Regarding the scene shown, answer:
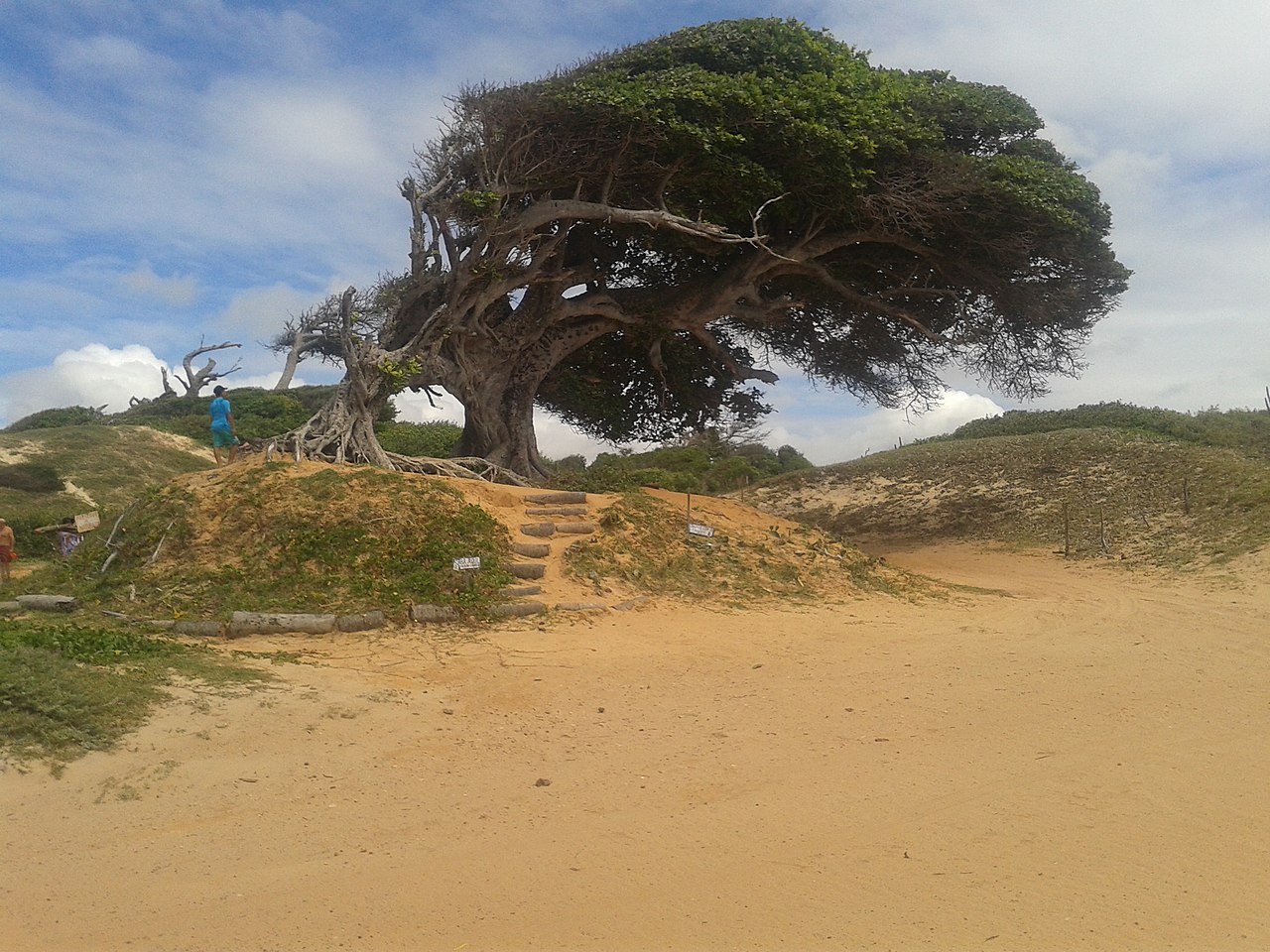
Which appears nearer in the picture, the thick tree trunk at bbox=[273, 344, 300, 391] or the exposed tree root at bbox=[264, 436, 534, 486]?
the exposed tree root at bbox=[264, 436, 534, 486]

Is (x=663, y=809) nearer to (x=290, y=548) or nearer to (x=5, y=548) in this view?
(x=290, y=548)

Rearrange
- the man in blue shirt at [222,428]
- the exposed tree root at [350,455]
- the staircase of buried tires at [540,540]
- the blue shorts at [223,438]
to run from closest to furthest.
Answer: the staircase of buried tires at [540,540]
the exposed tree root at [350,455]
the man in blue shirt at [222,428]
the blue shorts at [223,438]

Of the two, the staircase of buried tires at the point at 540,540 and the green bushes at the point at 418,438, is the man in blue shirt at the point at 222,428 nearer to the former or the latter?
the staircase of buried tires at the point at 540,540

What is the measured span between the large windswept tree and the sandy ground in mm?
7145

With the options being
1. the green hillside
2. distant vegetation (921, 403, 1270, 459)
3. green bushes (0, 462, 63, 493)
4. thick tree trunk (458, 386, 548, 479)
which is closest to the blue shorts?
thick tree trunk (458, 386, 548, 479)

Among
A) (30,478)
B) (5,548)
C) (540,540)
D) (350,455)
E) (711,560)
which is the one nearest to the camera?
(540,540)

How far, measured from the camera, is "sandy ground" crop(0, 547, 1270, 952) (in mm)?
3756

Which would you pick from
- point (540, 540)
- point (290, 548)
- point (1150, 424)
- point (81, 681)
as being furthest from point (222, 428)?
point (1150, 424)

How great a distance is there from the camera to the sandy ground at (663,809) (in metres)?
3.76

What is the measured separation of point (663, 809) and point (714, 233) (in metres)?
11.0

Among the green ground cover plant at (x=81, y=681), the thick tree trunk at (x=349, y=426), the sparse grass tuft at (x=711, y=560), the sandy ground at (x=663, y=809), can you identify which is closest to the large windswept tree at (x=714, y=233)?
the thick tree trunk at (x=349, y=426)

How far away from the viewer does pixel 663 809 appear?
488 cm

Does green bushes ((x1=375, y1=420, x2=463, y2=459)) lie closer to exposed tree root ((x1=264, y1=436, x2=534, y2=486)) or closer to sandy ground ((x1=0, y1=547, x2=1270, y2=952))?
exposed tree root ((x1=264, y1=436, x2=534, y2=486))

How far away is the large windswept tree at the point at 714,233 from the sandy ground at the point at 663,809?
23.4 feet
